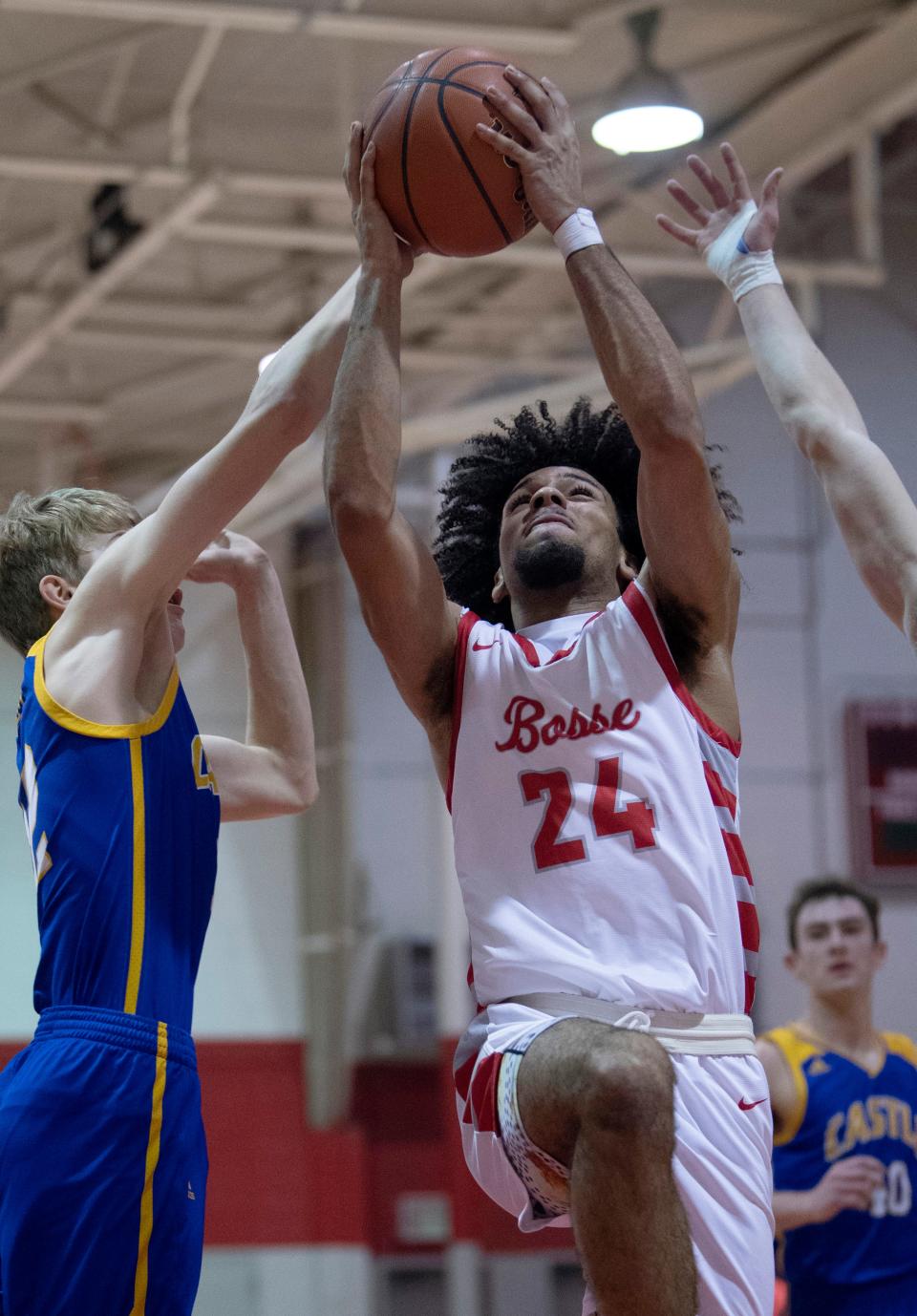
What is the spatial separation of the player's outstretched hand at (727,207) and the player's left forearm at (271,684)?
1.16 m

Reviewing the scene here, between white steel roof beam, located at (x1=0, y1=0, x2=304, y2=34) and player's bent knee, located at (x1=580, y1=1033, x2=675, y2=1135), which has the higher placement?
white steel roof beam, located at (x1=0, y1=0, x2=304, y2=34)

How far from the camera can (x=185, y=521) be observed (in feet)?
9.80

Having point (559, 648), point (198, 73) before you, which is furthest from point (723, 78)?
point (559, 648)

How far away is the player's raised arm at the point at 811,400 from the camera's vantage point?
3.14m

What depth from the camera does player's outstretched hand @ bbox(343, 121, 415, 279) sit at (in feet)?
11.1

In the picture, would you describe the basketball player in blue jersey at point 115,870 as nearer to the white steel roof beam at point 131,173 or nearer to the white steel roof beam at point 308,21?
the white steel roof beam at point 308,21

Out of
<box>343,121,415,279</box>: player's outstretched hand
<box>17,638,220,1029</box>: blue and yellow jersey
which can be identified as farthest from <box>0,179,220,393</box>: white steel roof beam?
<box>17,638,220,1029</box>: blue and yellow jersey

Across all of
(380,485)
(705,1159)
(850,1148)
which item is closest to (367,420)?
(380,485)

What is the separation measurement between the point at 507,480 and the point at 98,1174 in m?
1.90

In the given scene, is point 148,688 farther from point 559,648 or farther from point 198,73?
point 198,73

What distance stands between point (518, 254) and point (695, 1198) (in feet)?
23.0

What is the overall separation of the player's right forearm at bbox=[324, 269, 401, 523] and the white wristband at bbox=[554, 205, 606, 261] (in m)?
0.35

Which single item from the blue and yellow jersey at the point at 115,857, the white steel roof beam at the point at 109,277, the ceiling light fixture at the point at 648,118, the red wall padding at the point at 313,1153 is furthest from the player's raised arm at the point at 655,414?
the red wall padding at the point at 313,1153

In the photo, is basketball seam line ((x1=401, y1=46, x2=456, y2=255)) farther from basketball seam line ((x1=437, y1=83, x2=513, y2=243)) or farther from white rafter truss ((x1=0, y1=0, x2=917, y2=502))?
white rafter truss ((x1=0, y1=0, x2=917, y2=502))
